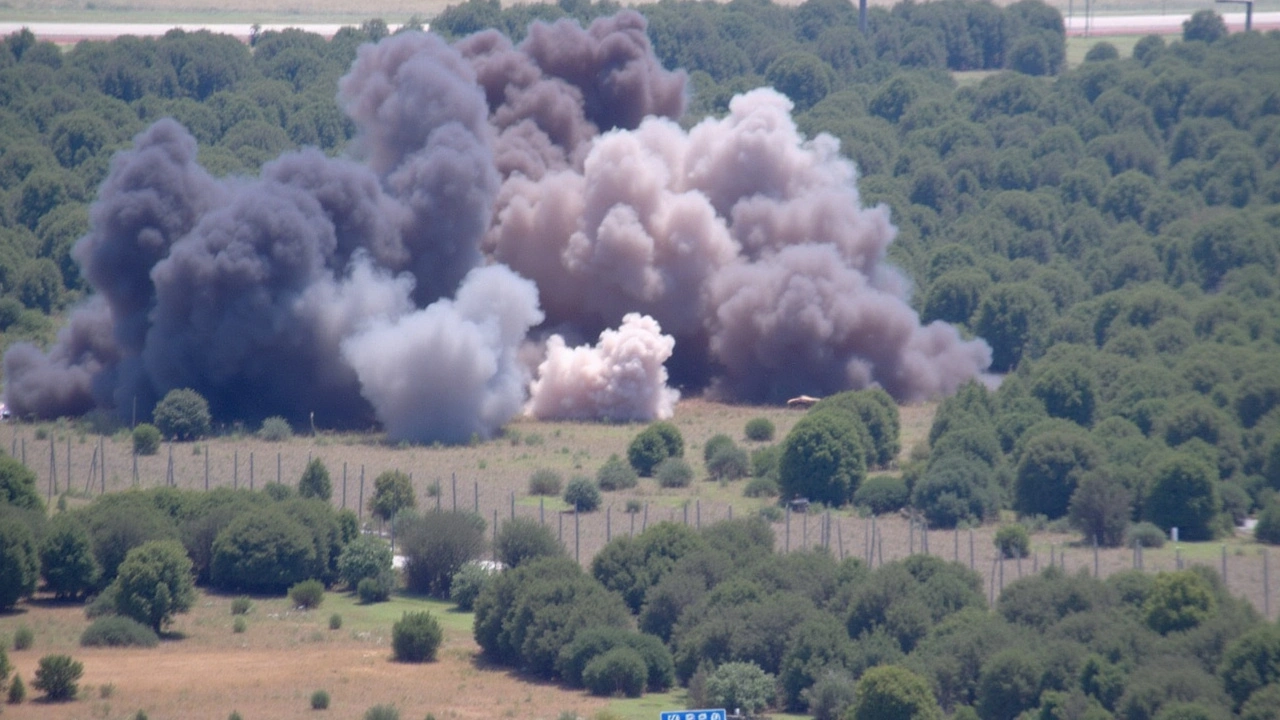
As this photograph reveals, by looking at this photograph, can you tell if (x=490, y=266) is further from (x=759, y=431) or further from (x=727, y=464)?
(x=727, y=464)

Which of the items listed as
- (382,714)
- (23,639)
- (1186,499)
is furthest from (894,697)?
(1186,499)

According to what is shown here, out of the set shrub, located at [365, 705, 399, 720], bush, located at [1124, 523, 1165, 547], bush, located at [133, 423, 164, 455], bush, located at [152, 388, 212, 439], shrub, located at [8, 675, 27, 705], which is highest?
bush, located at [152, 388, 212, 439]

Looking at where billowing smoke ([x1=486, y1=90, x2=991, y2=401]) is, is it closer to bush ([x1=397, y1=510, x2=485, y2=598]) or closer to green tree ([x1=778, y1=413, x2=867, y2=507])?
green tree ([x1=778, y1=413, x2=867, y2=507])

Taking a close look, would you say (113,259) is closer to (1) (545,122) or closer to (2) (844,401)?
(1) (545,122)

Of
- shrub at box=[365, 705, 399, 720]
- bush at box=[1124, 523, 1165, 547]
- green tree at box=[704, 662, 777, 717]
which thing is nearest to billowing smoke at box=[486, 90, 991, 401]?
bush at box=[1124, 523, 1165, 547]

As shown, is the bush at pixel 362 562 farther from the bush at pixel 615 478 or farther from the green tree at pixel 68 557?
the bush at pixel 615 478

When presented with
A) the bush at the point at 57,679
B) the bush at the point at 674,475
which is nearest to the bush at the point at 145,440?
the bush at the point at 674,475

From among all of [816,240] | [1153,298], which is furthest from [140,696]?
[1153,298]
